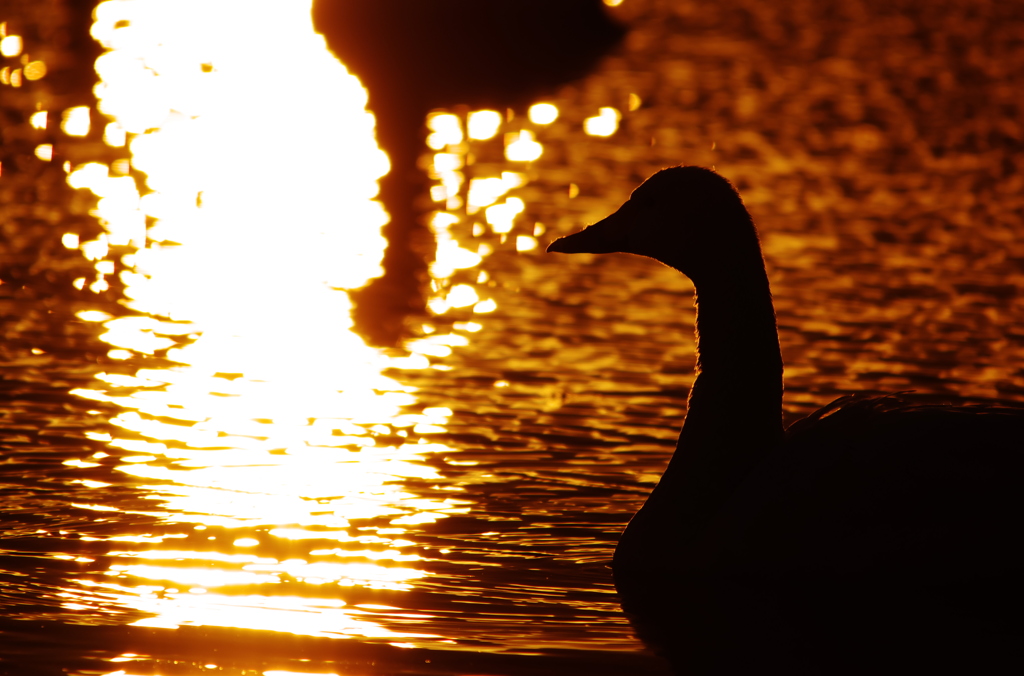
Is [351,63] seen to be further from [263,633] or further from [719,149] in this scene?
[263,633]

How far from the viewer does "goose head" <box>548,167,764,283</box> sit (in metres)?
7.35

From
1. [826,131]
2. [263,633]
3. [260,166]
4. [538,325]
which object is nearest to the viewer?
[263,633]

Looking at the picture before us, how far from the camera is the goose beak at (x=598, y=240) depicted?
7672 mm

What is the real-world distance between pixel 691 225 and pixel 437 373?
10.5 ft

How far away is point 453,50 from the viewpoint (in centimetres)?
2336

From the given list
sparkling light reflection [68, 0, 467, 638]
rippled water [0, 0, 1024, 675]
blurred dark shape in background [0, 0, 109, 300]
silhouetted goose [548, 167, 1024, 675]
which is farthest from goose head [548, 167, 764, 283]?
blurred dark shape in background [0, 0, 109, 300]

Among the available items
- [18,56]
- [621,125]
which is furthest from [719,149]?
[18,56]

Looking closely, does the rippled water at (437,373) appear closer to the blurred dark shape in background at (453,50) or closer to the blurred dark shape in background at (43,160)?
the blurred dark shape in background at (43,160)

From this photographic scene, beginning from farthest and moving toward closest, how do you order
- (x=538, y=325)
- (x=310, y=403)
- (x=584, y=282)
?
(x=584, y=282)
(x=538, y=325)
(x=310, y=403)

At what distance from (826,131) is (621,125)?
2225mm

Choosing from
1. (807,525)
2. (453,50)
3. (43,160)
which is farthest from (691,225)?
(453,50)

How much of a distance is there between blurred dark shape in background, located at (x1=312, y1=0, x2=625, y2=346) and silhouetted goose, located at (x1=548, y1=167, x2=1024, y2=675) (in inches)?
388

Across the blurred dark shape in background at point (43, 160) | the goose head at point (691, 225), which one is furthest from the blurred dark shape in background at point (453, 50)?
the goose head at point (691, 225)

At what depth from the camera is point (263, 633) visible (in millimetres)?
5887
